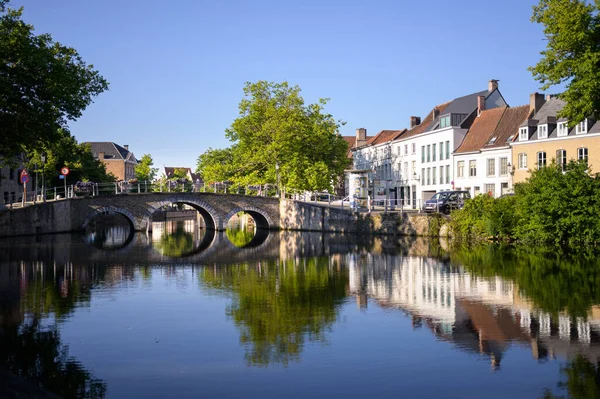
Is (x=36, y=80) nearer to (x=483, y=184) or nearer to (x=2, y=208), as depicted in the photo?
(x=2, y=208)

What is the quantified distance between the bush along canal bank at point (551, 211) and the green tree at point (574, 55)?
456 centimetres

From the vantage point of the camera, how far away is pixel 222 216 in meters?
54.6

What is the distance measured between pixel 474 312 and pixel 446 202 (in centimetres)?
2880

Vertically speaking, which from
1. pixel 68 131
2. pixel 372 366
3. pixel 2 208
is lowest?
pixel 372 366

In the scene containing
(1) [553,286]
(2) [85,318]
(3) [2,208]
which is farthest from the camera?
(3) [2,208]

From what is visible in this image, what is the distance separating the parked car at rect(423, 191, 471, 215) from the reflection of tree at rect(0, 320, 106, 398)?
33.2 m

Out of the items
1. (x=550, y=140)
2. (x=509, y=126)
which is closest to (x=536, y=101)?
(x=509, y=126)

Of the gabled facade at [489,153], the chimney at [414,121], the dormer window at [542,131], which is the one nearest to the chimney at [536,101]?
the gabled facade at [489,153]

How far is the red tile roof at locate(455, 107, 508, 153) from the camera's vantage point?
55688mm

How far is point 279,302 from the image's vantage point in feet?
58.3

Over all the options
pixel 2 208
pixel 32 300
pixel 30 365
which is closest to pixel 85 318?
pixel 32 300

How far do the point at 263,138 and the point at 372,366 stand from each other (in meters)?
47.9

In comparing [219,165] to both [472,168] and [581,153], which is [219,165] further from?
[581,153]

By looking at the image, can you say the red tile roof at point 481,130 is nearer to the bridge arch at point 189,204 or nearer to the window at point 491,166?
the window at point 491,166
